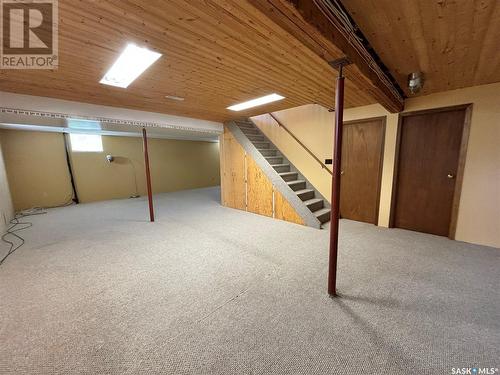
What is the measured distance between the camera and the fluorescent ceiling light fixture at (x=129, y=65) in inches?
76.2

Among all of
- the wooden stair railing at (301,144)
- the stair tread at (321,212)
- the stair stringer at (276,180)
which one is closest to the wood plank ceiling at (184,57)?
the wooden stair railing at (301,144)

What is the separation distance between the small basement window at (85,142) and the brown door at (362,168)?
310 inches

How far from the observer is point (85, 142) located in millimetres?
6652

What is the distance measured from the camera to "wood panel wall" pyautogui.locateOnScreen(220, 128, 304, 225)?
440cm

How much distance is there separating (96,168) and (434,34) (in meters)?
8.74

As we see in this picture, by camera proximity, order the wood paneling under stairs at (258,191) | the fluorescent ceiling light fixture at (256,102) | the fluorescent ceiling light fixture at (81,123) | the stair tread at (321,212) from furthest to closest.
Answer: the wood paneling under stairs at (258,191)
the stair tread at (321,212)
the fluorescent ceiling light fixture at (81,123)
the fluorescent ceiling light fixture at (256,102)

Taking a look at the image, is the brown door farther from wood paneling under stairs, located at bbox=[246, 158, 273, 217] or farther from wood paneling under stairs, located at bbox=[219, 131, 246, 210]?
wood paneling under stairs, located at bbox=[219, 131, 246, 210]

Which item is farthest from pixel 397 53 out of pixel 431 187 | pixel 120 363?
pixel 120 363

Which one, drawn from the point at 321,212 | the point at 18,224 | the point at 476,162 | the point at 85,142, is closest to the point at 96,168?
the point at 85,142

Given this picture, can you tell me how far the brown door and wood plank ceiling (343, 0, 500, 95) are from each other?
1.38m

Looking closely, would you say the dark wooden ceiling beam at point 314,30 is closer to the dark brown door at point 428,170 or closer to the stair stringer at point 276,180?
the dark brown door at point 428,170

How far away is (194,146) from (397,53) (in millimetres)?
8459

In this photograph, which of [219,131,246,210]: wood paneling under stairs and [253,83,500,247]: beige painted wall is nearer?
[253,83,500,247]: beige painted wall

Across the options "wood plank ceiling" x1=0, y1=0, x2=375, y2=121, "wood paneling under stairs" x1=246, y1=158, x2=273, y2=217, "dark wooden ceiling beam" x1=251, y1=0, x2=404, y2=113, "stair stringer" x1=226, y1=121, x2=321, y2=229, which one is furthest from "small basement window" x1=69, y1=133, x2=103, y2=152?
"dark wooden ceiling beam" x1=251, y1=0, x2=404, y2=113
